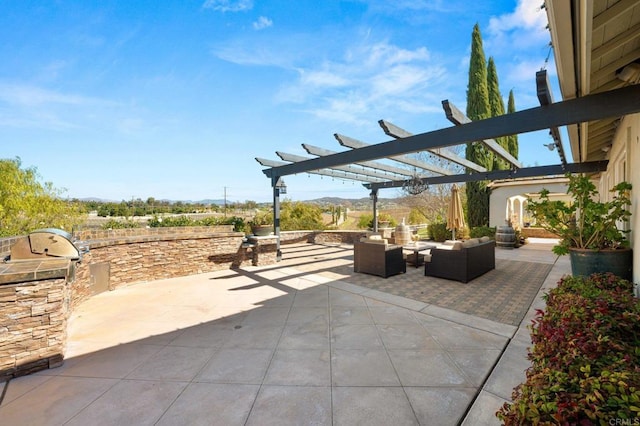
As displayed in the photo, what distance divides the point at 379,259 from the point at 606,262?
3921mm

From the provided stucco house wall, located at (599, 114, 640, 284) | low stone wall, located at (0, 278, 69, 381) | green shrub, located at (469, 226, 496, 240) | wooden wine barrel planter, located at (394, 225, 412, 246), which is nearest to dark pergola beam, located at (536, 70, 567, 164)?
stucco house wall, located at (599, 114, 640, 284)

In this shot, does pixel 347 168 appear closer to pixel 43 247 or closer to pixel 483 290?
pixel 483 290

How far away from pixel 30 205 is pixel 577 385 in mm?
12878

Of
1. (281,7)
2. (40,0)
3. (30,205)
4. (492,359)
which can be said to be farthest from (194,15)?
(492,359)

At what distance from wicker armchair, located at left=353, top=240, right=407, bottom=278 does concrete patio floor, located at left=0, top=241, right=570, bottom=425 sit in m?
1.58

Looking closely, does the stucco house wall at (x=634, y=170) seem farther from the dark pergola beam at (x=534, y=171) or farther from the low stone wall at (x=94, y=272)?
the low stone wall at (x=94, y=272)

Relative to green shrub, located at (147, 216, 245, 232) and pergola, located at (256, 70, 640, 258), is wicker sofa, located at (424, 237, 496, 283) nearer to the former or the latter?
pergola, located at (256, 70, 640, 258)

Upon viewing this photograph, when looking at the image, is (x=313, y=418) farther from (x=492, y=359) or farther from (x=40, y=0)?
(x=40, y=0)

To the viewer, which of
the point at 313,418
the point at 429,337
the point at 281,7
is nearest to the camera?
the point at 313,418

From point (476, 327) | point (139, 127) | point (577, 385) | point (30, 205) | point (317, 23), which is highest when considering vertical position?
point (317, 23)

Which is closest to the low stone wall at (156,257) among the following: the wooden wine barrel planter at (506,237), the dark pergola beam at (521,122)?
the dark pergola beam at (521,122)

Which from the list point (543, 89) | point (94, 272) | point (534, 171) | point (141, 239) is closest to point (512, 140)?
point (534, 171)

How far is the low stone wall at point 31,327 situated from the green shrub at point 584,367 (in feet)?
14.0

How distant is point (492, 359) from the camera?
299 centimetres
